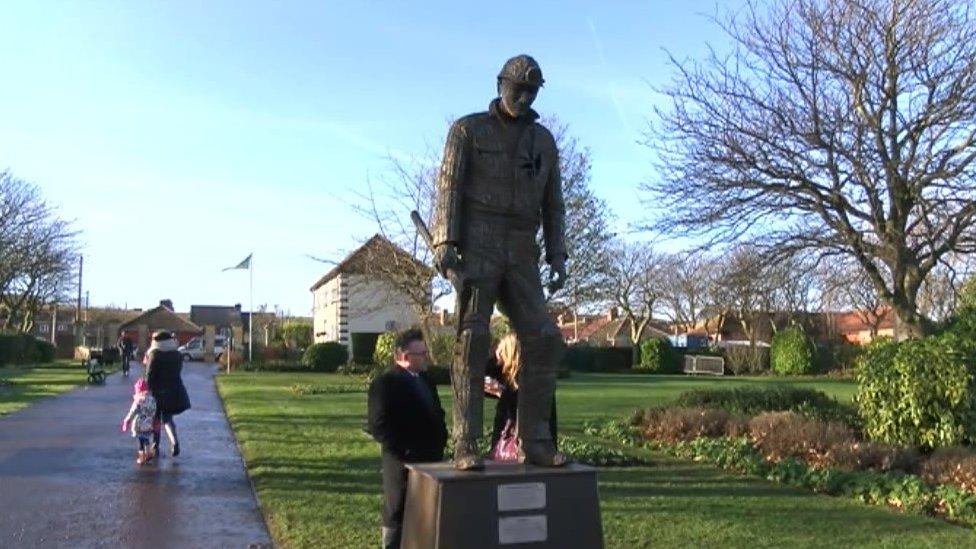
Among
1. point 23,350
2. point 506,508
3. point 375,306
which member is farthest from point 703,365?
point 506,508

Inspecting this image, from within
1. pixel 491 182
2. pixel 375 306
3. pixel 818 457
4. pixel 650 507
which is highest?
pixel 375 306

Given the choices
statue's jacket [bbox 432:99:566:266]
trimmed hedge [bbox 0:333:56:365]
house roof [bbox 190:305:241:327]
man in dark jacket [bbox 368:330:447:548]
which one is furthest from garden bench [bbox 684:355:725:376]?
house roof [bbox 190:305:241:327]

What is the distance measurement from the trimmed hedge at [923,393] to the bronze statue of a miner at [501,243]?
7.50 meters

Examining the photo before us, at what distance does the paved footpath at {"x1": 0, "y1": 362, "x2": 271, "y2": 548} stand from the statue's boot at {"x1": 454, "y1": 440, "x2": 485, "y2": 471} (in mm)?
2775

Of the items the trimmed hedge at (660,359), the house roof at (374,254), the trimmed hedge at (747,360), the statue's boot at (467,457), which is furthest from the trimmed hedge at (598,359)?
the statue's boot at (467,457)

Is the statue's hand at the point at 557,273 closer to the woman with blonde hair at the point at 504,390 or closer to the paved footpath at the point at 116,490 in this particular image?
the woman with blonde hair at the point at 504,390

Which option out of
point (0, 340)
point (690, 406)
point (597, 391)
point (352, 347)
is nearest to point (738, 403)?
point (690, 406)

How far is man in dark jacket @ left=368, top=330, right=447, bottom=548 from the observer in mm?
5875

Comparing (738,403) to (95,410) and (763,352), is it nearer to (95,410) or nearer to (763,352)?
(95,410)

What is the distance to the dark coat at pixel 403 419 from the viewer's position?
19.3ft

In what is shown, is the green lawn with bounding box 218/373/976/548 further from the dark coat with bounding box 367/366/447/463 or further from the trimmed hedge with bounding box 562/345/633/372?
the trimmed hedge with bounding box 562/345/633/372

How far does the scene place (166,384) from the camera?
12.3 metres

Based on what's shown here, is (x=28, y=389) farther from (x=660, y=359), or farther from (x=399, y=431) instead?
(x=660, y=359)

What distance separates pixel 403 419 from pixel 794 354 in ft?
135
